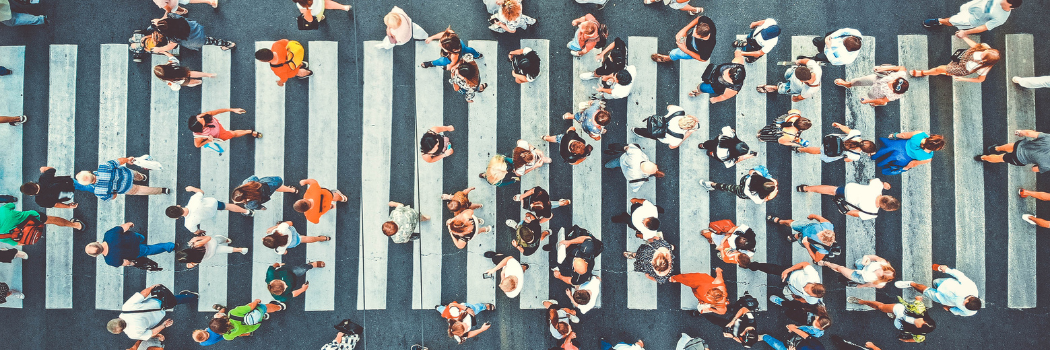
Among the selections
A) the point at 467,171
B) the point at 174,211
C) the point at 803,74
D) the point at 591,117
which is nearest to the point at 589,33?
the point at 591,117

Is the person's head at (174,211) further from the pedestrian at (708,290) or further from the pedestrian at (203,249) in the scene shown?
the pedestrian at (708,290)

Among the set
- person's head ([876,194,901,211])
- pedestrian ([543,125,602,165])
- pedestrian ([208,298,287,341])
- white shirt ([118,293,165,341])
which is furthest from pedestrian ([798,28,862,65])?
white shirt ([118,293,165,341])

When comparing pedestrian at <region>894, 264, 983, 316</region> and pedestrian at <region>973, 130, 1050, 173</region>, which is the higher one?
pedestrian at <region>973, 130, 1050, 173</region>

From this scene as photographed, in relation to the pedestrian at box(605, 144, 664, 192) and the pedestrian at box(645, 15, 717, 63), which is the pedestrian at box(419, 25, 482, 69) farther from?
the pedestrian at box(645, 15, 717, 63)

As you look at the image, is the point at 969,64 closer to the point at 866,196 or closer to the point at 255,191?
the point at 866,196

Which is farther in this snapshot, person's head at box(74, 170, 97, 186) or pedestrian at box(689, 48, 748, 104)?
pedestrian at box(689, 48, 748, 104)
